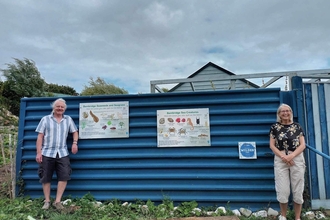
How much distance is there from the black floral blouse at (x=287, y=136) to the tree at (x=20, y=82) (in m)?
13.7

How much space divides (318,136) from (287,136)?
0.77 metres

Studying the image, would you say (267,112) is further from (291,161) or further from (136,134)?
(136,134)

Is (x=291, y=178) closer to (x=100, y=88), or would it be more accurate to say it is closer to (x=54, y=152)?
(x=54, y=152)

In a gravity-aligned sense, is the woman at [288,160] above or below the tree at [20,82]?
below

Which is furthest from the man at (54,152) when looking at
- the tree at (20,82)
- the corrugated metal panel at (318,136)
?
the tree at (20,82)

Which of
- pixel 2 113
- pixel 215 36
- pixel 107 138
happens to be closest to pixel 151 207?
pixel 107 138

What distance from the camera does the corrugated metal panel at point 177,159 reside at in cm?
304

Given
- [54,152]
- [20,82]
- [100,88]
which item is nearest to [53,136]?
[54,152]

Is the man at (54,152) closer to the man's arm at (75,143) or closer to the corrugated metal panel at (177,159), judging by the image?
the man's arm at (75,143)

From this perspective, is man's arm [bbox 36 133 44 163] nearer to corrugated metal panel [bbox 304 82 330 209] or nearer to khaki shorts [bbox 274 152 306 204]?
khaki shorts [bbox 274 152 306 204]

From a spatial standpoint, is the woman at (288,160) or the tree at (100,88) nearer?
the woman at (288,160)

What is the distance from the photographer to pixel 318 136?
2947 mm

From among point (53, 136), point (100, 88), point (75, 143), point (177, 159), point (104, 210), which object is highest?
point (100, 88)

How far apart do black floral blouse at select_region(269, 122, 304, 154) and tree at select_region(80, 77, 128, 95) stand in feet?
48.9
